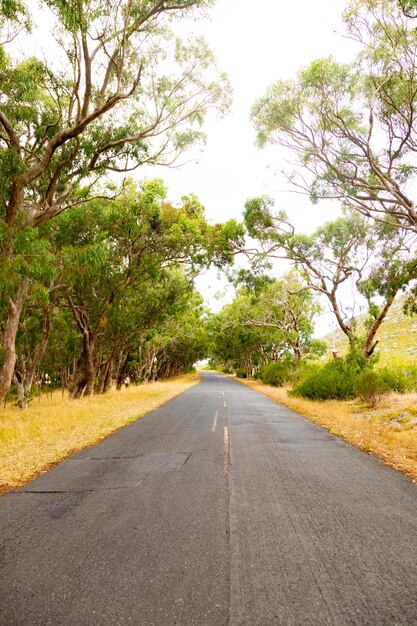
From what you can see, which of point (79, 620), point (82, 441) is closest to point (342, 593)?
point (79, 620)

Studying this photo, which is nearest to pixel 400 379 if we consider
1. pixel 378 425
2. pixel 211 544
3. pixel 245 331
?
pixel 378 425

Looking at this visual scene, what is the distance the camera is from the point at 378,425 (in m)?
11.0

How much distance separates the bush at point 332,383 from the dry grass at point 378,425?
63 cm

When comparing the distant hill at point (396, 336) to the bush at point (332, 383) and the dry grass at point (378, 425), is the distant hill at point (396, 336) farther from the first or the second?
the dry grass at point (378, 425)

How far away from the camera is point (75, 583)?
307 cm

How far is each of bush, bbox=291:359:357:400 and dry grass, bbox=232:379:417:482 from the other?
63 centimetres

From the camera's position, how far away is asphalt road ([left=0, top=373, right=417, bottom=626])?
276cm

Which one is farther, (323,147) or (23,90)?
(323,147)

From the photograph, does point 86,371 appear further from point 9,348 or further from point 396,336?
point 396,336

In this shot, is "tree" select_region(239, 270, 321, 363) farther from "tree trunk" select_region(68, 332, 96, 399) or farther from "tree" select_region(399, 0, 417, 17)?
"tree" select_region(399, 0, 417, 17)

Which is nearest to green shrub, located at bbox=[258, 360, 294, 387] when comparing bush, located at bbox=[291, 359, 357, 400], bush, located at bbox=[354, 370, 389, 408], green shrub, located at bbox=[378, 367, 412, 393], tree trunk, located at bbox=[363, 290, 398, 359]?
bush, located at bbox=[291, 359, 357, 400]

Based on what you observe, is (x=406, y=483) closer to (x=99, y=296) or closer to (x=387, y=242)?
(x=387, y=242)

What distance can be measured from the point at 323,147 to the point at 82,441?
1268 cm

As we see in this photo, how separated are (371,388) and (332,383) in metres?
3.23
